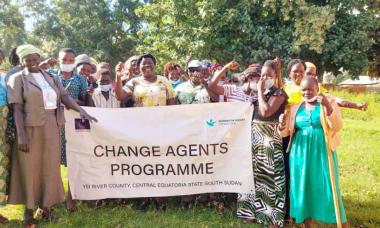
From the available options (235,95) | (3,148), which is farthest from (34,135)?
(235,95)

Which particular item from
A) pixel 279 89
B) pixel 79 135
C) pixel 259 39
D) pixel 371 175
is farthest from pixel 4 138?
pixel 259 39

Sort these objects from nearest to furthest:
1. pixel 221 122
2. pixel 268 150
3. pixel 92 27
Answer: pixel 268 150 < pixel 221 122 < pixel 92 27

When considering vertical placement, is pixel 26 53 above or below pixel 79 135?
above

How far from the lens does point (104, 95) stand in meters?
5.10

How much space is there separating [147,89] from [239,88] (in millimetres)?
1079

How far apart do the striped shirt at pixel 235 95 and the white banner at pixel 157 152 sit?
0.15 metres

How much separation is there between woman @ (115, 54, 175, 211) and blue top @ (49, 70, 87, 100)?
1.80ft

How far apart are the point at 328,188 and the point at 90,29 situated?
25.7m

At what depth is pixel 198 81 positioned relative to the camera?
479 centimetres

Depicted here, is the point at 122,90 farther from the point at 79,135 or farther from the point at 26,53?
the point at 26,53

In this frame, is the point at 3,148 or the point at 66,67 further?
the point at 66,67

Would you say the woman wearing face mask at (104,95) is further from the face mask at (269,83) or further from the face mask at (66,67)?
the face mask at (269,83)

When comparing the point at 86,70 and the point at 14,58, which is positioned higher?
the point at 14,58

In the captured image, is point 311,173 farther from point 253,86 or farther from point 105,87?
point 105,87
